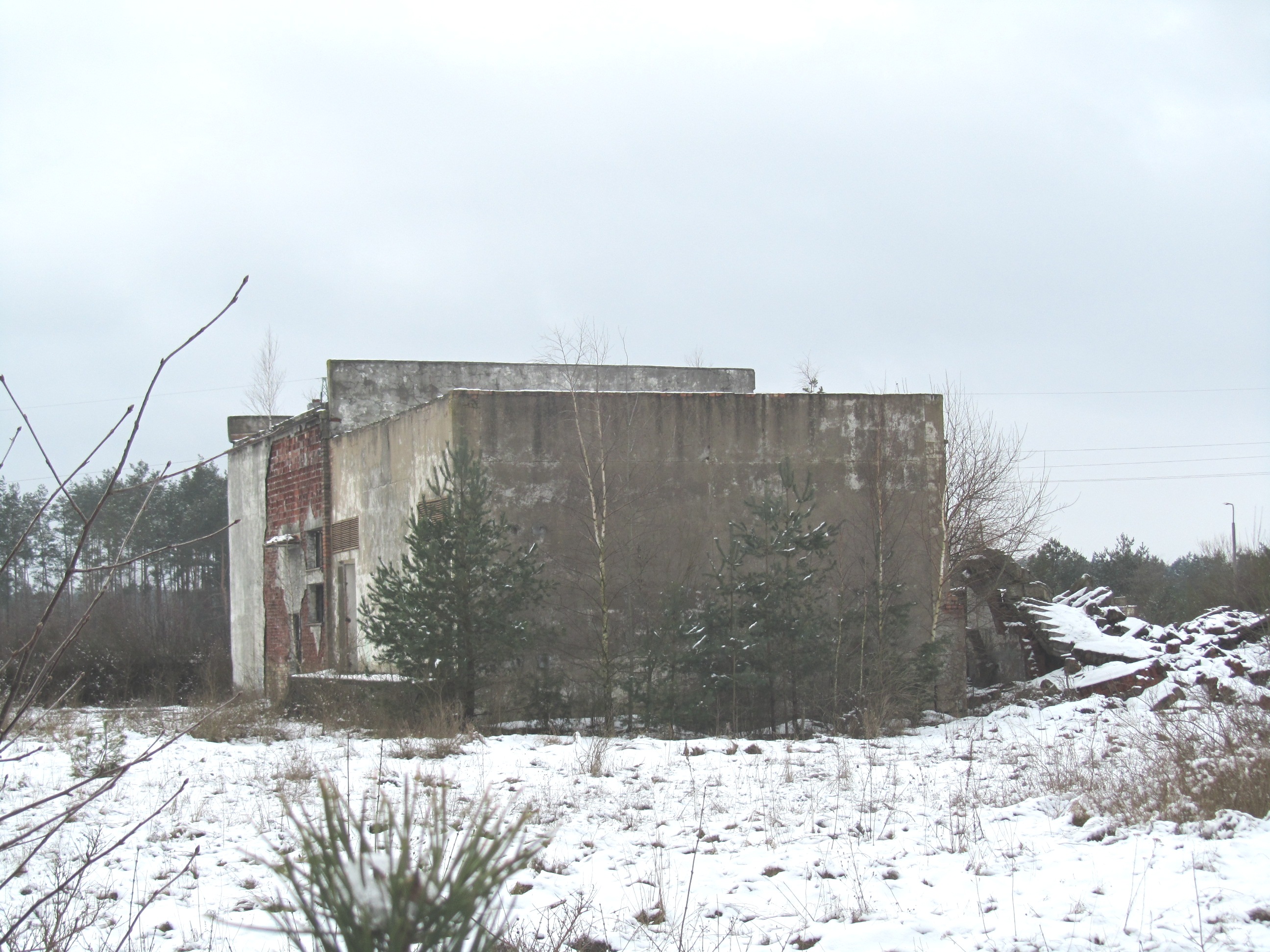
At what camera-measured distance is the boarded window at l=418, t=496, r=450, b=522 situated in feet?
42.8

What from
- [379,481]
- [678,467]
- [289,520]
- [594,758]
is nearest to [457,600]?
[594,758]

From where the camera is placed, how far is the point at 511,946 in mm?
4523

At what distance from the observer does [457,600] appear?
42.2 ft

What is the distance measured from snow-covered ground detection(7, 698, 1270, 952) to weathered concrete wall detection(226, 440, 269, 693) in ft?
34.4

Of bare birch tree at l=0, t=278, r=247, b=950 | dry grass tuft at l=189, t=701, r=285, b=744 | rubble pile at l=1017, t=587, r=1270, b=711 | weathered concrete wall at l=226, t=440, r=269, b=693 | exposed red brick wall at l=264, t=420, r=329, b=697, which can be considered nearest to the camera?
bare birch tree at l=0, t=278, r=247, b=950

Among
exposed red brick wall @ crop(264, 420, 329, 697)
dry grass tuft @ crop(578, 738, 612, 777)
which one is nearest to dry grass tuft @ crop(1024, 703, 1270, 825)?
dry grass tuft @ crop(578, 738, 612, 777)

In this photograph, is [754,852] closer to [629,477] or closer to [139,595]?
[629,477]

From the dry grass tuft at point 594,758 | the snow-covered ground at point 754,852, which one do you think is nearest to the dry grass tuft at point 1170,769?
the snow-covered ground at point 754,852

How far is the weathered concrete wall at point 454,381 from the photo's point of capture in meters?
19.5

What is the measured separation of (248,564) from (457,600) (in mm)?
10389

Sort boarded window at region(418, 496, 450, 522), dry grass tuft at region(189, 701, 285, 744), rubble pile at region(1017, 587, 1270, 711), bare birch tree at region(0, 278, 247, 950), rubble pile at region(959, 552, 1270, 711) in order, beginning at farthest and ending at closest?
1. rubble pile at region(959, 552, 1270, 711)
2. rubble pile at region(1017, 587, 1270, 711)
3. boarded window at region(418, 496, 450, 522)
4. dry grass tuft at region(189, 701, 285, 744)
5. bare birch tree at region(0, 278, 247, 950)

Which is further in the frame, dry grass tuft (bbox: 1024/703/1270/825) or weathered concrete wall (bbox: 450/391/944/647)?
weathered concrete wall (bbox: 450/391/944/647)

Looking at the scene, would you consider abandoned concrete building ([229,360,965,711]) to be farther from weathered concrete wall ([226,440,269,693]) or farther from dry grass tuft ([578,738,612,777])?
dry grass tuft ([578,738,612,777])

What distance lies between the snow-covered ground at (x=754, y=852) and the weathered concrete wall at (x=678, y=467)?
15.9 ft
